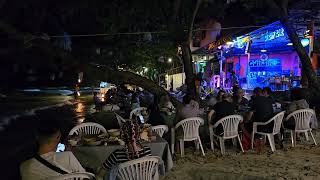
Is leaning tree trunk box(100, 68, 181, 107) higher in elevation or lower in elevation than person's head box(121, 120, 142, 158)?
higher

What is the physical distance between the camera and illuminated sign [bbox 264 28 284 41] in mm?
13703

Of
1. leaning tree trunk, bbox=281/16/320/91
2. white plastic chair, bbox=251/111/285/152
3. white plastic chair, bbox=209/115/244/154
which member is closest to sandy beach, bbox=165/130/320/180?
white plastic chair, bbox=251/111/285/152

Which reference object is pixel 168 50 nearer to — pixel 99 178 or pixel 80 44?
pixel 80 44

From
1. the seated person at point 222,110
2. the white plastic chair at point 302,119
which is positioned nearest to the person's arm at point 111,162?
the seated person at point 222,110

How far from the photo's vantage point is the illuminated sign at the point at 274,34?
45.0 ft

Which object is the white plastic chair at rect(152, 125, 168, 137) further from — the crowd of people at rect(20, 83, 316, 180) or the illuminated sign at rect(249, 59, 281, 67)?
the illuminated sign at rect(249, 59, 281, 67)

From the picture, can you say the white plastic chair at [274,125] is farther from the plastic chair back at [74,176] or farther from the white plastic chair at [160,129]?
the plastic chair back at [74,176]

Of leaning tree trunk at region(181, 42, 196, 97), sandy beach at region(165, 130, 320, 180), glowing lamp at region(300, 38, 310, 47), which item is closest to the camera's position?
sandy beach at region(165, 130, 320, 180)

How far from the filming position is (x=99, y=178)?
479 cm

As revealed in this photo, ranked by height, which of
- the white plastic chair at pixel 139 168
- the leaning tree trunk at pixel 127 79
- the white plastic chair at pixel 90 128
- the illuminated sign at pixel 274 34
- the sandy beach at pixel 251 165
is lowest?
the sandy beach at pixel 251 165

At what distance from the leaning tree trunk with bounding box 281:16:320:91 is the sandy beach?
4283 mm

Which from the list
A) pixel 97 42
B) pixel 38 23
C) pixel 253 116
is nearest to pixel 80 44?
pixel 97 42

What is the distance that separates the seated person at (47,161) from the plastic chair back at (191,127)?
4495 millimetres

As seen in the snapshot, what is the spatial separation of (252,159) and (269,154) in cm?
58
